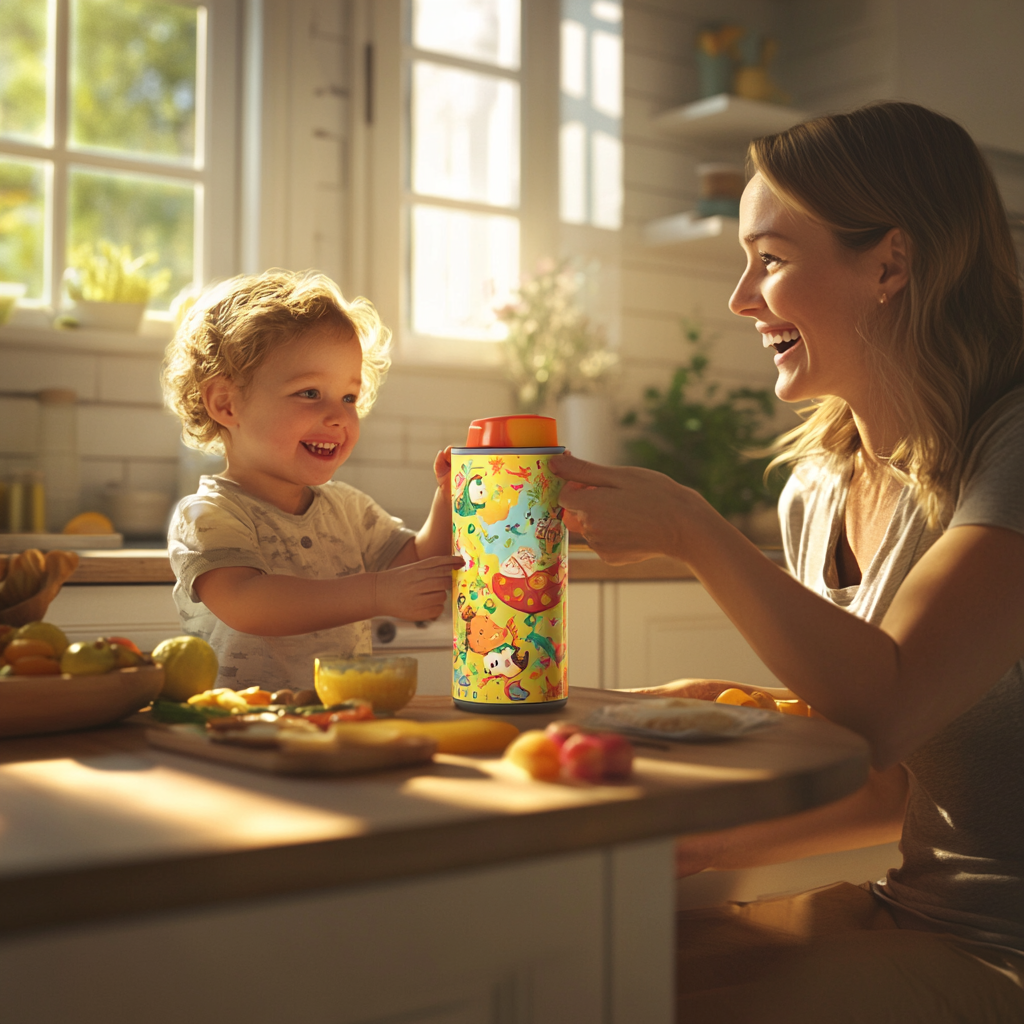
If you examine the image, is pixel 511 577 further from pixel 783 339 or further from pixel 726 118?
pixel 726 118

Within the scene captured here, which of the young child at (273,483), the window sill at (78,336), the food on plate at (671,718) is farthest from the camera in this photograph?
the window sill at (78,336)

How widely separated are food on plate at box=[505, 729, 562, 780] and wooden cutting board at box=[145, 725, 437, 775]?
0.07 metres

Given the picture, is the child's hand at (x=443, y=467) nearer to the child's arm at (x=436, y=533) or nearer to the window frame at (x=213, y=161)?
the child's arm at (x=436, y=533)

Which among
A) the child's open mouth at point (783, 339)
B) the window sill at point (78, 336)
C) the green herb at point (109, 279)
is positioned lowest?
the child's open mouth at point (783, 339)

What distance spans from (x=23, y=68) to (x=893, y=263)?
2.39 metres

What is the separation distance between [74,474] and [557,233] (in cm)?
162

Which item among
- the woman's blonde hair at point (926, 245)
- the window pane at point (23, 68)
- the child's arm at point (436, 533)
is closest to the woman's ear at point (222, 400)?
the child's arm at point (436, 533)

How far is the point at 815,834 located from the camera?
136 centimetres

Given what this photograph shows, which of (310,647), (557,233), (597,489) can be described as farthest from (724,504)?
(597,489)

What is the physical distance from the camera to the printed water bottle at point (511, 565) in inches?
36.5

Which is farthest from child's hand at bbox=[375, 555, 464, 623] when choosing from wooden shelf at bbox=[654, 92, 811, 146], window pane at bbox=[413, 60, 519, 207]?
wooden shelf at bbox=[654, 92, 811, 146]

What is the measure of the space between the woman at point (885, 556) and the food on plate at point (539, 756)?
31 centimetres

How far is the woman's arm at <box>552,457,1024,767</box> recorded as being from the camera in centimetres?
92

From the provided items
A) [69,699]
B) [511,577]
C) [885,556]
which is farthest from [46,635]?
[885,556]
